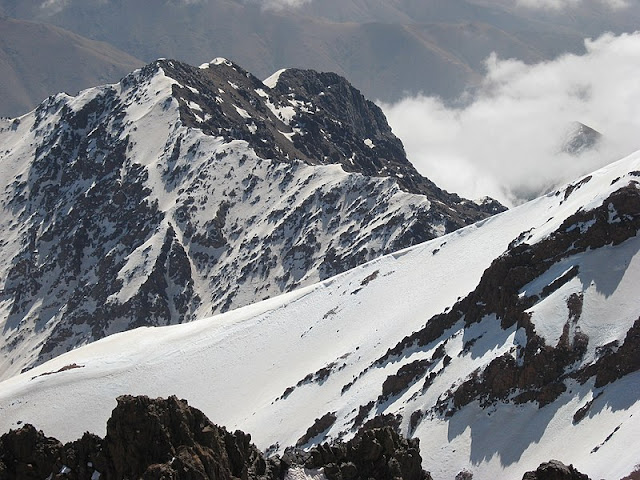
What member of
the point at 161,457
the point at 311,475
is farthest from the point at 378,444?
the point at 161,457

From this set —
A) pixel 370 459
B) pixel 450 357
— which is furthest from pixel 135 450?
pixel 450 357

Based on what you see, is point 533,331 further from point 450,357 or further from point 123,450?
point 123,450

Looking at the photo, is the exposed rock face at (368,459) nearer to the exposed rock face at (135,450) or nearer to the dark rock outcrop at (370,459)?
the dark rock outcrop at (370,459)

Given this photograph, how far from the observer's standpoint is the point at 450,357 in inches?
3922

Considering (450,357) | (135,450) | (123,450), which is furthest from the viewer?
(450,357)

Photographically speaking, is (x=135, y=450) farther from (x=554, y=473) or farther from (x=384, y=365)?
(x=384, y=365)

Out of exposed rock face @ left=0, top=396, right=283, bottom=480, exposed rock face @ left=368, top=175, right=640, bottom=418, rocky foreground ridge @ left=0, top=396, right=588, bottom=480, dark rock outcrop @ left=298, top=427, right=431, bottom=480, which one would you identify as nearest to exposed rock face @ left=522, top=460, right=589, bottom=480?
rocky foreground ridge @ left=0, top=396, right=588, bottom=480

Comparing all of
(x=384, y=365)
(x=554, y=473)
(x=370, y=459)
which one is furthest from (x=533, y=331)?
(x=554, y=473)

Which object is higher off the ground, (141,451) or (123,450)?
(123,450)

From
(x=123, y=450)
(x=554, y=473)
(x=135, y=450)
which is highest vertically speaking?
(x=123, y=450)

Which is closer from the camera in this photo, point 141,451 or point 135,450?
point 135,450

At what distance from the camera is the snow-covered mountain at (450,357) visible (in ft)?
272

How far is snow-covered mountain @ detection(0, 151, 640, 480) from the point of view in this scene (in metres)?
83.0

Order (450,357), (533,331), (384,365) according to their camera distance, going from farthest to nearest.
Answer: (384,365), (450,357), (533,331)
